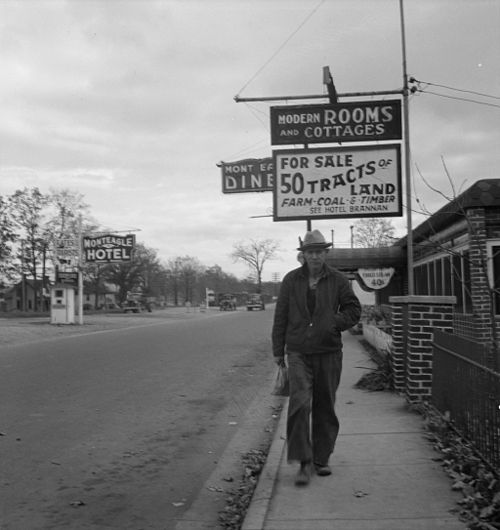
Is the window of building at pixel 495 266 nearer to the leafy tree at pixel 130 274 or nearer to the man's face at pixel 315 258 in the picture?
the man's face at pixel 315 258

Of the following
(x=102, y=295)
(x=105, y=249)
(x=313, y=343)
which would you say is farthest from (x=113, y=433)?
(x=102, y=295)

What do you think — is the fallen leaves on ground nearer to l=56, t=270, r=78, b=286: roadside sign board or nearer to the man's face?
the man's face

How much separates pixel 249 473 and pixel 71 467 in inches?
64.2

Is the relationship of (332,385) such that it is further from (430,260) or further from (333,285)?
(430,260)

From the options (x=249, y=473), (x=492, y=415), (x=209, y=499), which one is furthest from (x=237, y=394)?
(x=492, y=415)

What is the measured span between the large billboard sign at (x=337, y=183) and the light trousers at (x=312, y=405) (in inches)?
246

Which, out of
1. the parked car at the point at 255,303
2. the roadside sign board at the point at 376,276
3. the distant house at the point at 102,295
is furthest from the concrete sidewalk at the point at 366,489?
the parked car at the point at 255,303

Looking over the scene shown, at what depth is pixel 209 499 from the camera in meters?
5.04

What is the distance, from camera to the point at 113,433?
23.7ft

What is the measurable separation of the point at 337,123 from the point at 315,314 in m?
6.71

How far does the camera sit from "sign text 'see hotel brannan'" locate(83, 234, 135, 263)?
36594 mm

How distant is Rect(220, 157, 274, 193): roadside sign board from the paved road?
4.55 meters

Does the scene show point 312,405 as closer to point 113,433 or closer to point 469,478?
point 469,478

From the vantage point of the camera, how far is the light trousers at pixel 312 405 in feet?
16.1
